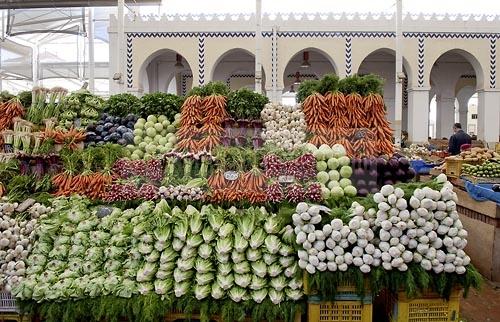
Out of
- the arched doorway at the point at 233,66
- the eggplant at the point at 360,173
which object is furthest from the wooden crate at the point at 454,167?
the arched doorway at the point at 233,66

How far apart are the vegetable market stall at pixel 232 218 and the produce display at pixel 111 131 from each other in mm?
24

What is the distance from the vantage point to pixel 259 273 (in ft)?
10.3

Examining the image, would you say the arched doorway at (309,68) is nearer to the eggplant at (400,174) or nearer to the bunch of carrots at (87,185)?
the eggplant at (400,174)

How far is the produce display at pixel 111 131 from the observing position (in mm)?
4941

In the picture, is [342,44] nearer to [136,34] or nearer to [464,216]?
[136,34]

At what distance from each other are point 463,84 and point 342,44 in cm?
754

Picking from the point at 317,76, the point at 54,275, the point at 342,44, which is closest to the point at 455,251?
the point at 54,275

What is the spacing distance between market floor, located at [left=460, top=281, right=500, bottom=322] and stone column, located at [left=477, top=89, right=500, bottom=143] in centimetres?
1056

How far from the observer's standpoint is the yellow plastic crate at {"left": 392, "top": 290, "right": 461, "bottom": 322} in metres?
3.04

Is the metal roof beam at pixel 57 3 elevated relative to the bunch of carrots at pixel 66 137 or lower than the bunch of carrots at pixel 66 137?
elevated

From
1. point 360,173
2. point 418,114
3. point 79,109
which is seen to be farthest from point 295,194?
point 418,114

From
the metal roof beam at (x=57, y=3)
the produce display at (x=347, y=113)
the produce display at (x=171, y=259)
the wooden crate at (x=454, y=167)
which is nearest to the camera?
the produce display at (x=171, y=259)

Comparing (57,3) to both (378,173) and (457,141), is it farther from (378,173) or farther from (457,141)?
(378,173)

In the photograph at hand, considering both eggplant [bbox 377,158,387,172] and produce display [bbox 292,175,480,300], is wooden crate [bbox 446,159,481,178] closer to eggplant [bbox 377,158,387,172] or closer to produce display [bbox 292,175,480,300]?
eggplant [bbox 377,158,387,172]
